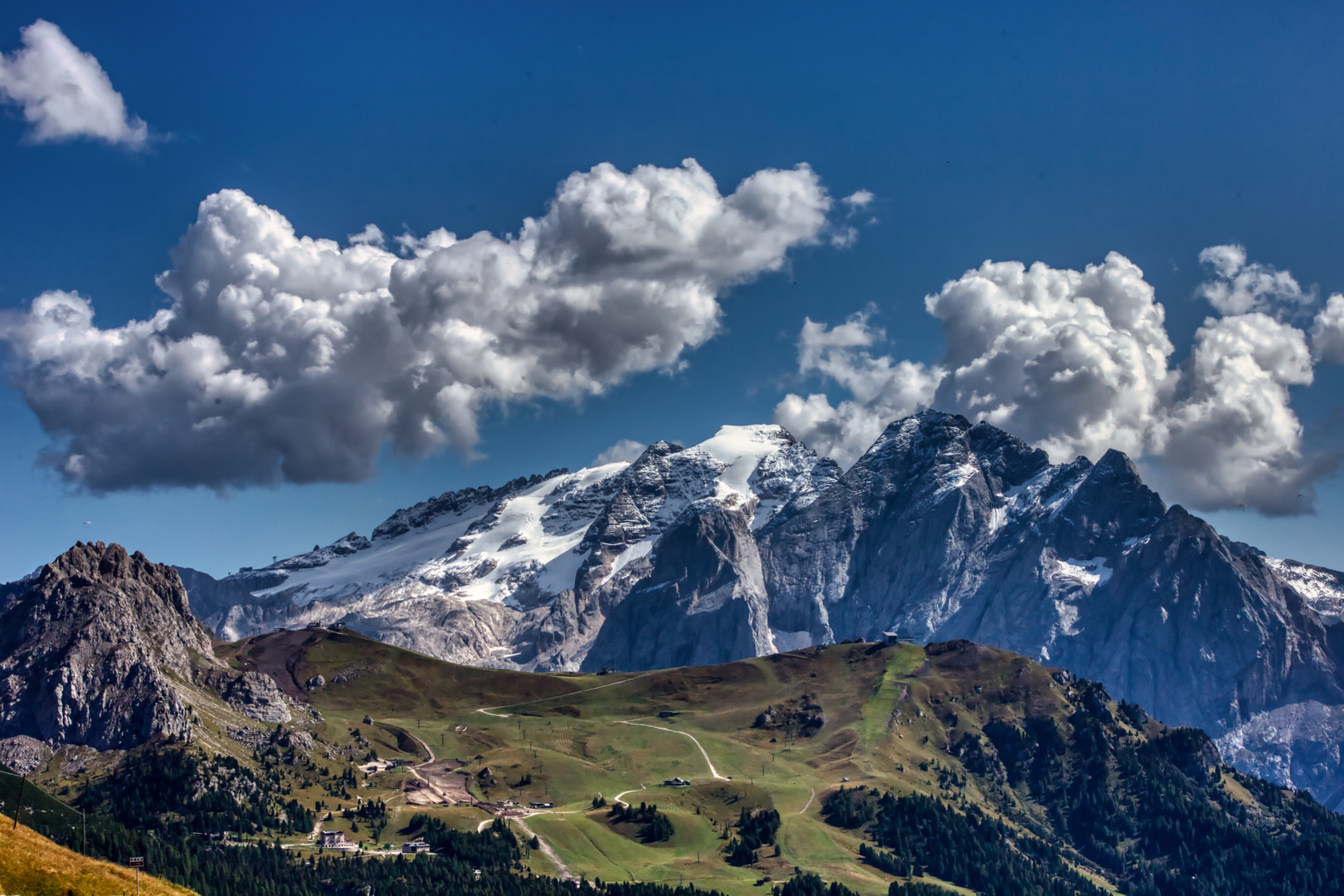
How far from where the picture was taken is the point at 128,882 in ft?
363

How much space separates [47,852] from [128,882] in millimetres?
9112

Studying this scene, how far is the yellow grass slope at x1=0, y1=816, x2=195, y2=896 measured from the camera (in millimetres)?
104250

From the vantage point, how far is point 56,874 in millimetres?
106938

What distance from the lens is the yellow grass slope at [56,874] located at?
104 meters

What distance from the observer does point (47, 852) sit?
112 metres
